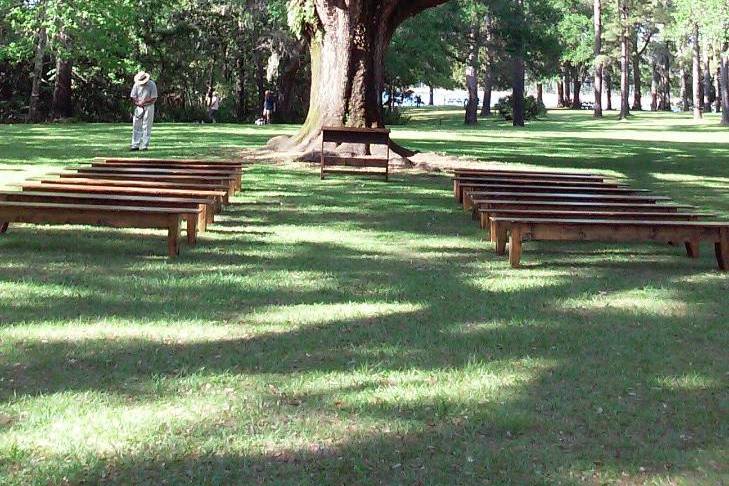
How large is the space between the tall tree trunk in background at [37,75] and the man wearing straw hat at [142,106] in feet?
56.4

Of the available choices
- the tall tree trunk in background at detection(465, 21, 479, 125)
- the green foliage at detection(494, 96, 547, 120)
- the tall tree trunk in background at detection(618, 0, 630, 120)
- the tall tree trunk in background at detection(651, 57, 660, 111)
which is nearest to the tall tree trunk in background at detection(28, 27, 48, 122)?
the tall tree trunk in background at detection(465, 21, 479, 125)

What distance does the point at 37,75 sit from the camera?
37375mm

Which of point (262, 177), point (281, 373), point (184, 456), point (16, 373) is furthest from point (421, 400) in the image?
point (262, 177)

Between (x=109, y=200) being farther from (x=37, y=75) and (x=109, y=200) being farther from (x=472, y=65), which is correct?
(x=472, y=65)

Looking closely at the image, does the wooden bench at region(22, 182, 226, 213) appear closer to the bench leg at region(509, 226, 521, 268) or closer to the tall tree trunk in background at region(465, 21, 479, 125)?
the bench leg at region(509, 226, 521, 268)

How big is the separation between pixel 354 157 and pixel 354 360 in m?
11.9

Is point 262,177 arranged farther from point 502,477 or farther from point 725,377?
point 502,477

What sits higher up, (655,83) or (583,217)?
(655,83)

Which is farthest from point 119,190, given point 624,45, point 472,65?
point 624,45

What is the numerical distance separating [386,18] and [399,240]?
908cm

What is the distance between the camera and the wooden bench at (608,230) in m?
8.25

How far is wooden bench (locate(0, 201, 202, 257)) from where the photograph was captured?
8281mm

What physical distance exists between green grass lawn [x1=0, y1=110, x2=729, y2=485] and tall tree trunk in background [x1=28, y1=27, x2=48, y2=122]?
28714 mm

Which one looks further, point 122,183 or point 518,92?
point 518,92
